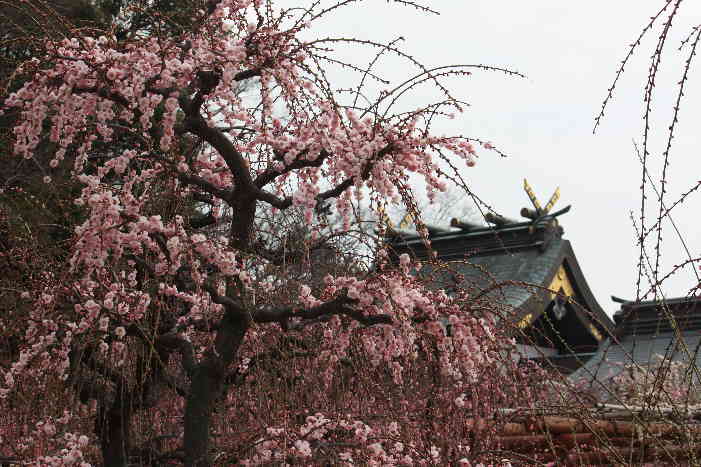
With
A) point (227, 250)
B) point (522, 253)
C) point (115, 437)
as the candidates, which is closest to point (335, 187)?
point (227, 250)

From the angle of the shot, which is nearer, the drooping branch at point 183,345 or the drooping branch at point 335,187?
the drooping branch at point 335,187

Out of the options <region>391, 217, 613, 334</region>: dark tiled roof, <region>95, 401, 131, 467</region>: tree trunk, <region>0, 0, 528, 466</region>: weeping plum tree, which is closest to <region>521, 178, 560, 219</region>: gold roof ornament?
<region>391, 217, 613, 334</region>: dark tiled roof

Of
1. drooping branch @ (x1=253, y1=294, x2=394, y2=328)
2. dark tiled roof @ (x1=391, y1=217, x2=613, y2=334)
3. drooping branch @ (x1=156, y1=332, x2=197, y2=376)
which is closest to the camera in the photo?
drooping branch @ (x1=253, y1=294, x2=394, y2=328)

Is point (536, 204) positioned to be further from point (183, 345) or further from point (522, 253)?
point (183, 345)

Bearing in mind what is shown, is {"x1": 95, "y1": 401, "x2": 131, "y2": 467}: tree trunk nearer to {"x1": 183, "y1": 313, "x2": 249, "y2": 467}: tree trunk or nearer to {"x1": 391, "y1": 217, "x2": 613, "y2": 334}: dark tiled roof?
{"x1": 183, "y1": 313, "x2": 249, "y2": 467}: tree trunk

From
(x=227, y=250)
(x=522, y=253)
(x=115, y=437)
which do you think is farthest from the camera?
(x=522, y=253)

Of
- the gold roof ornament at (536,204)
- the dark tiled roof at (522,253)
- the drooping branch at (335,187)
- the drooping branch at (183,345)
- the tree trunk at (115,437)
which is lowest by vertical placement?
the tree trunk at (115,437)

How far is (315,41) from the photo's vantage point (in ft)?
7.73

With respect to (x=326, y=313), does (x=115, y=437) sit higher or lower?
lower

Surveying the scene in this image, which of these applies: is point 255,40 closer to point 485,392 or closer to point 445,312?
point 445,312

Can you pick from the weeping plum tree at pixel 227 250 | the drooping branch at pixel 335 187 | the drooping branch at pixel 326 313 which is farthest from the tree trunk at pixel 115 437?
the drooping branch at pixel 335 187

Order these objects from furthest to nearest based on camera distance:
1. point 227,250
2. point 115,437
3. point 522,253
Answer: point 522,253 → point 115,437 → point 227,250

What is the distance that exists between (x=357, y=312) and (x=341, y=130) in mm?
605

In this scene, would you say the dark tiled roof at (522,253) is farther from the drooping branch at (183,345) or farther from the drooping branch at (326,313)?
the drooping branch at (326,313)
